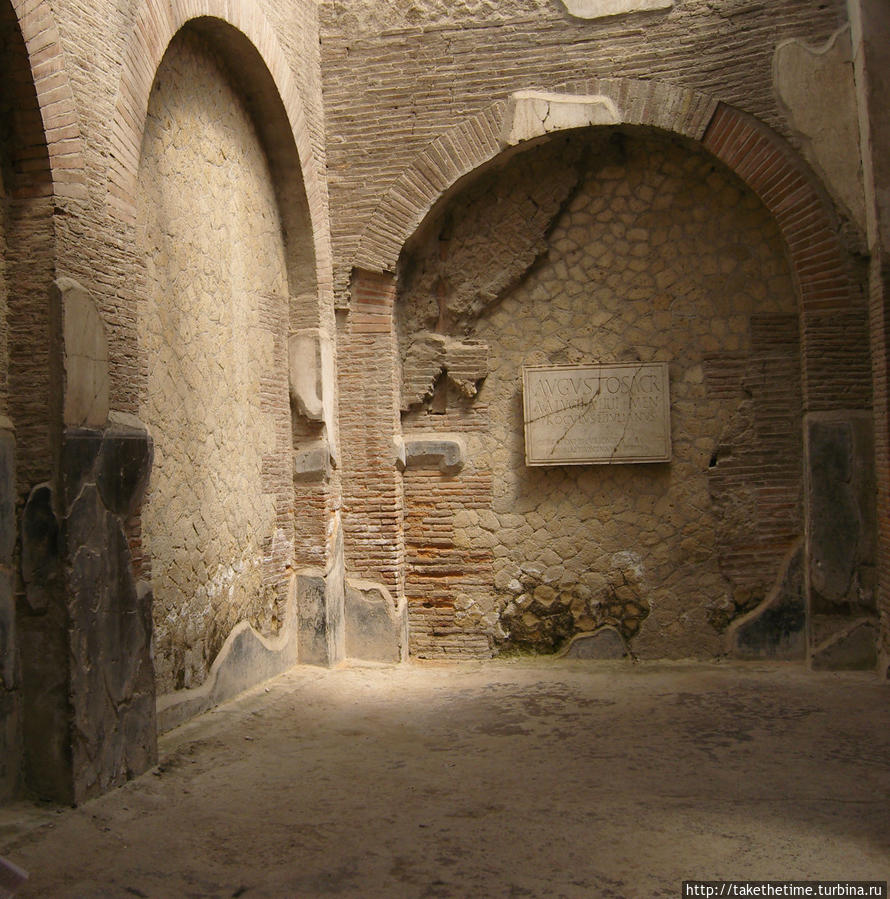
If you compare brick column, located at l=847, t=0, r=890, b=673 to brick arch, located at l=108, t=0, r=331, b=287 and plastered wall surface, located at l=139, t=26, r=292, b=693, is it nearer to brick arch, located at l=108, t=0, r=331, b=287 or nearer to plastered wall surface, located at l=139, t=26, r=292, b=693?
brick arch, located at l=108, t=0, r=331, b=287

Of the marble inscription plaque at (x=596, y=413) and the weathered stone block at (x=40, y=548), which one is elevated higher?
the marble inscription plaque at (x=596, y=413)

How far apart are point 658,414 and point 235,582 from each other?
110 inches

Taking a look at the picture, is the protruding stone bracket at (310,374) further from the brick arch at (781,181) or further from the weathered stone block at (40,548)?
the weathered stone block at (40,548)

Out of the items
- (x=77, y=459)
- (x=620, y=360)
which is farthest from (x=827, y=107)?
(x=77, y=459)

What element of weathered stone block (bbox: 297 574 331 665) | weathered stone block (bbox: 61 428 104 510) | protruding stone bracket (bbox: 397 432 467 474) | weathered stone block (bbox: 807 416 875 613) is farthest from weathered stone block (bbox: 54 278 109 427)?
weathered stone block (bbox: 807 416 875 613)

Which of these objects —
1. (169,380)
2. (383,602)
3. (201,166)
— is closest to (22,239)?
(169,380)

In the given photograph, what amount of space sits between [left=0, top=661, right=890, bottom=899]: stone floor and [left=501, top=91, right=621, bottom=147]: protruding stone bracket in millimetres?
3375

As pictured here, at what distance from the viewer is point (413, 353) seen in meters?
6.51

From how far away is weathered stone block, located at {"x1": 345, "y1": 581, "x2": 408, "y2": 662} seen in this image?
6254 mm

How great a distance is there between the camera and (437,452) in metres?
6.43

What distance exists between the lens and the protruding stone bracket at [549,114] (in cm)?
593

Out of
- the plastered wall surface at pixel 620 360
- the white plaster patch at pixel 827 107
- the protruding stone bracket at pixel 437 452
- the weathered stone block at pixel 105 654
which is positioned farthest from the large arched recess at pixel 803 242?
the weathered stone block at pixel 105 654

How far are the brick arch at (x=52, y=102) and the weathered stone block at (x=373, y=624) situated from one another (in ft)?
11.0

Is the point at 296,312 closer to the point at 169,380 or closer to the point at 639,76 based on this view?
the point at 169,380
